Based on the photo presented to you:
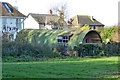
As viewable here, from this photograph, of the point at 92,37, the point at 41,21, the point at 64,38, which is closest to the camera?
the point at 64,38

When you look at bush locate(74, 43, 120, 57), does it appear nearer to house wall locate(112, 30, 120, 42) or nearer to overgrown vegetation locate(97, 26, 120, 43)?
house wall locate(112, 30, 120, 42)

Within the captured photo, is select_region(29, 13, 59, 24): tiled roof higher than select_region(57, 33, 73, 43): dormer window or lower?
higher

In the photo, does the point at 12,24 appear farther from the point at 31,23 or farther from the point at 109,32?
the point at 31,23

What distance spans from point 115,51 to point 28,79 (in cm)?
1912

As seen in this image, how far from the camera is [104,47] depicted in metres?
25.7

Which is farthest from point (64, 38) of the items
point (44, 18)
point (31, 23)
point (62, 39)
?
point (31, 23)

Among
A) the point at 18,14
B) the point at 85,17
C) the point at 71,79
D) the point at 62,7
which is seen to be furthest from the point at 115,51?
the point at 85,17

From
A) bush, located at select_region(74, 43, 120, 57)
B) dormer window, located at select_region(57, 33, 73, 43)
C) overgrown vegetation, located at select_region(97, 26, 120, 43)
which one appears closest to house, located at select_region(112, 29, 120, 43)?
overgrown vegetation, located at select_region(97, 26, 120, 43)

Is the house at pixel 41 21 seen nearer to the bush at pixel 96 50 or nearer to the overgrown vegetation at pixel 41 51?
the bush at pixel 96 50

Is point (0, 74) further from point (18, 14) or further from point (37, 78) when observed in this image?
point (18, 14)

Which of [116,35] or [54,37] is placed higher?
[116,35]

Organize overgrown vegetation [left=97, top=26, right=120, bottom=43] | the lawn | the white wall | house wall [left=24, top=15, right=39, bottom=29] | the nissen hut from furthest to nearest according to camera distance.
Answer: house wall [left=24, top=15, right=39, bottom=29] → the white wall → overgrown vegetation [left=97, top=26, right=120, bottom=43] → the nissen hut → the lawn

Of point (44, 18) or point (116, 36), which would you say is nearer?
point (116, 36)

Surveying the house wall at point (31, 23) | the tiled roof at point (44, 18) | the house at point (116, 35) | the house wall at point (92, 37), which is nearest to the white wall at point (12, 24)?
the house wall at point (92, 37)
